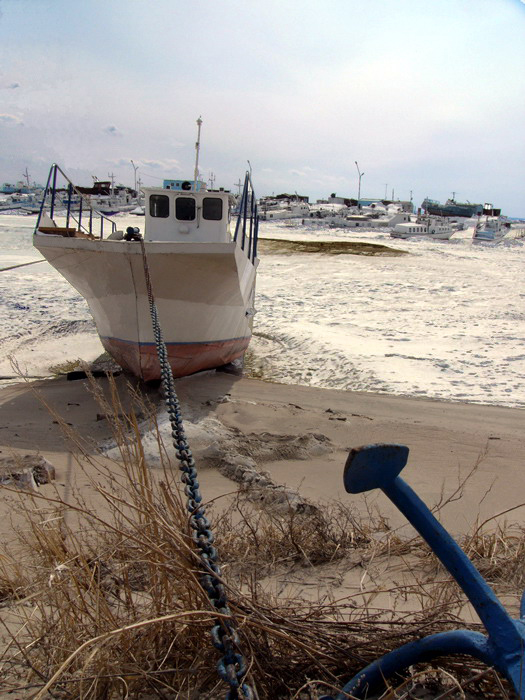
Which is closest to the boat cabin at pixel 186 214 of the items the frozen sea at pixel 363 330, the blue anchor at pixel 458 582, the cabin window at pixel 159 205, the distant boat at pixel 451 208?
the cabin window at pixel 159 205

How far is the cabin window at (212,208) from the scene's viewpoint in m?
9.04

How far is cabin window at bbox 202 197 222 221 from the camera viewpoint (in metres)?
9.04

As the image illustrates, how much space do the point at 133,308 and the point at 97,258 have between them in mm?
815

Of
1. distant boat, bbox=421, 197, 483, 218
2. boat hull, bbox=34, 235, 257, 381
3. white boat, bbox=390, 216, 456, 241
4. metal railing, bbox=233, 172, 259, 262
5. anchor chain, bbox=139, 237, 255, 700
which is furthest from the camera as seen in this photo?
distant boat, bbox=421, 197, 483, 218

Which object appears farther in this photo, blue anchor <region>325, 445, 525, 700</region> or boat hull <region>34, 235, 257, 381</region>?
boat hull <region>34, 235, 257, 381</region>

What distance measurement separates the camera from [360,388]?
8.24 metres

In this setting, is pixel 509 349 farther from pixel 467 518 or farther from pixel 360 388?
pixel 467 518

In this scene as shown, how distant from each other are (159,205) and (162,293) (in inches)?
95.9

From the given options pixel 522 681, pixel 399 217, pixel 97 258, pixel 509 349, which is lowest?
pixel 509 349

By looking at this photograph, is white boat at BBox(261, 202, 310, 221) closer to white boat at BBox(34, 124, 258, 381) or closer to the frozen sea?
the frozen sea

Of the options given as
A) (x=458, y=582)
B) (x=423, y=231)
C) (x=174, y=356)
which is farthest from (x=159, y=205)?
(x=423, y=231)

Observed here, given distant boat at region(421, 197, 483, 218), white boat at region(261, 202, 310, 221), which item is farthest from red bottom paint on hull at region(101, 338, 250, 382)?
distant boat at region(421, 197, 483, 218)

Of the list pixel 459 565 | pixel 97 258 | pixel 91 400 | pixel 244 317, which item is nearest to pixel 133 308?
pixel 97 258

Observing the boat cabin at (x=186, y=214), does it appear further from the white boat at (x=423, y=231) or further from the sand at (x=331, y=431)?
the white boat at (x=423, y=231)
